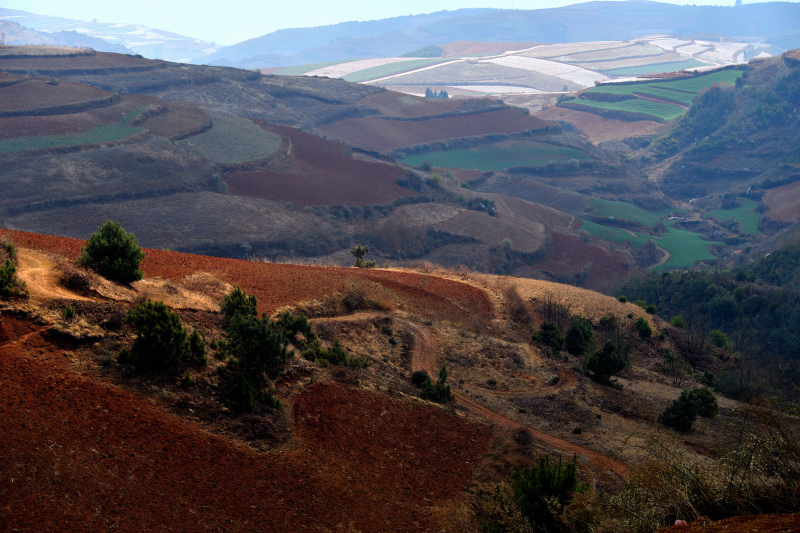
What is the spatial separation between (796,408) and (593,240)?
3123 inches

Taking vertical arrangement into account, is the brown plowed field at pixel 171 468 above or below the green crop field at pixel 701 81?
below

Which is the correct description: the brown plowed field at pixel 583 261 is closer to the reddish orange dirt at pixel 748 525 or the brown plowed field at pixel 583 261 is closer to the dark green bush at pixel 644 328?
the dark green bush at pixel 644 328

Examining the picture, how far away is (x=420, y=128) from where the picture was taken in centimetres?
12600

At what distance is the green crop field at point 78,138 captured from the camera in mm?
70812

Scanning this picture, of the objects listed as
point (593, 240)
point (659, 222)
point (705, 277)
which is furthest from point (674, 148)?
point (705, 277)

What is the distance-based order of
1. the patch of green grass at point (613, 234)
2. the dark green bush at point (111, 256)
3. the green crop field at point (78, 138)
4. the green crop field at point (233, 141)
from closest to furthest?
the dark green bush at point (111, 256) < the green crop field at point (78, 138) < the green crop field at point (233, 141) < the patch of green grass at point (613, 234)

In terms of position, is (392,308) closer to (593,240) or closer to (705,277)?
(705,277)

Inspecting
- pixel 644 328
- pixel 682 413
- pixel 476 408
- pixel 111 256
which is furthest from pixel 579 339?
pixel 111 256

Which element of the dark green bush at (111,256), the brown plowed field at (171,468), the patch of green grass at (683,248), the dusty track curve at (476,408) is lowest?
the patch of green grass at (683,248)

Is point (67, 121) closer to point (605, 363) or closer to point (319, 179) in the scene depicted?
point (319, 179)

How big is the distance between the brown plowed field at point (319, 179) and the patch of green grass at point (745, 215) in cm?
5300

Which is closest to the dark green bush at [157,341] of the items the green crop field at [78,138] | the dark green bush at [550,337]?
the dark green bush at [550,337]

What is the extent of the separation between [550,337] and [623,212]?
264ft

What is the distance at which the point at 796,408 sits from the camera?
9.54m
